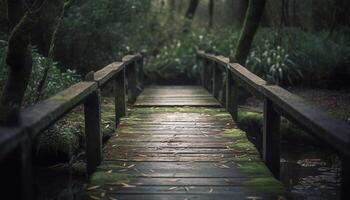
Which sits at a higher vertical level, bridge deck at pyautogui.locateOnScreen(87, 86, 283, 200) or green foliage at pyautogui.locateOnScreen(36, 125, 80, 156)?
bridge deck at pyautogui.locateOnScreen(87, 86, 283, 200)

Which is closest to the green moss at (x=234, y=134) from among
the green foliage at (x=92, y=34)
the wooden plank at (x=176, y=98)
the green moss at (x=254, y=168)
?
the green moss at (x=254, y=168)

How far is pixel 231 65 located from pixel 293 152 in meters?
2.06

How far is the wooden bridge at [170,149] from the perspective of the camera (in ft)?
10.3

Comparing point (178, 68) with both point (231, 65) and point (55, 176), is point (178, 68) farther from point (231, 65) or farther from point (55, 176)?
point (55, 176)

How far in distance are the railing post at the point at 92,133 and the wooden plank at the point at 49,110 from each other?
0.51m

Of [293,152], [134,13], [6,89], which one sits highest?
[134,13]

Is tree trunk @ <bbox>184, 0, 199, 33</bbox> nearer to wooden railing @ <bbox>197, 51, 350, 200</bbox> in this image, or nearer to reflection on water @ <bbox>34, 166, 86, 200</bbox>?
wooden railing @ <bbox>197, 51, 350, 200</bbox>

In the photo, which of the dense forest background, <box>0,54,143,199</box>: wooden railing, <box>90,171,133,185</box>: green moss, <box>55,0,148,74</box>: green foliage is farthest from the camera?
<box>55,0,148,74</box>: green foliage

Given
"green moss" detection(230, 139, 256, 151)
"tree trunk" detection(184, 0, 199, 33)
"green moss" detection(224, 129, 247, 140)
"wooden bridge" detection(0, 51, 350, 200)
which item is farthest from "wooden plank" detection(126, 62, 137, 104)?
"tree trunk" detection(184, 0, 199, 33)

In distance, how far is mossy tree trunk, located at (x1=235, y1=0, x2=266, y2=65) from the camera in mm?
10945

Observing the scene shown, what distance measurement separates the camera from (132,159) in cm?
567

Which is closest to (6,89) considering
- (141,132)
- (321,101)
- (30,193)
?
(141,132)

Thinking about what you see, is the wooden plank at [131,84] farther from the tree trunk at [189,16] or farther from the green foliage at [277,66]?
the tree trunk at [189,16]

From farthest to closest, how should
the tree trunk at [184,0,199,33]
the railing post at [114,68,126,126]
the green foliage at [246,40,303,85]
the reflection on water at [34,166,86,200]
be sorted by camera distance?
the tree trunk at [184,0,199,33] → the green foliage at [246,40,303,85] → the railing post at [114,68,126,126] → the reflection on water at [34,166,86,200]
